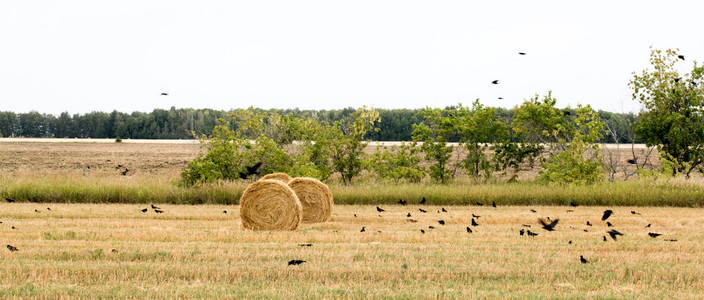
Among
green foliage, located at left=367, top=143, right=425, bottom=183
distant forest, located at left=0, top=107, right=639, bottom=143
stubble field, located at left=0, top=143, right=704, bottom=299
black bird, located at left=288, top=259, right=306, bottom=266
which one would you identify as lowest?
stubble field, located at left=0, top=143, right=704, bottom=299

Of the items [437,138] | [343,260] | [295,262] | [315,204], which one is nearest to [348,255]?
[343,260]

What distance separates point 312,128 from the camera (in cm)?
2400

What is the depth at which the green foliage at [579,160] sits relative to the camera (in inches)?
886

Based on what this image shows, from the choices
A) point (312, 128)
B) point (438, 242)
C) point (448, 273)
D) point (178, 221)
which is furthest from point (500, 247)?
point (312, 128)

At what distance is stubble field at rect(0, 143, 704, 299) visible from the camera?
726cm

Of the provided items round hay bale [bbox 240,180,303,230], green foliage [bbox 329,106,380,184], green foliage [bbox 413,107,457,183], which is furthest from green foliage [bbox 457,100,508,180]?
round hay bale [bbox 240,180,303,230]

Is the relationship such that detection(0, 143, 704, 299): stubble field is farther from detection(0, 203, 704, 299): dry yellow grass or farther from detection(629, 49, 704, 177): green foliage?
detection(629, 49, 704, 177): green foliage

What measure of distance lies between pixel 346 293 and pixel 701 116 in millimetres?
23726

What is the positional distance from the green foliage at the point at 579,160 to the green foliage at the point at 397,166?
4597 mm

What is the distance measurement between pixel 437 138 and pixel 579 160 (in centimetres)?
538

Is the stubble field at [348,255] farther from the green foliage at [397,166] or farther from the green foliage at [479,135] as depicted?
the green foliage at [479,135]

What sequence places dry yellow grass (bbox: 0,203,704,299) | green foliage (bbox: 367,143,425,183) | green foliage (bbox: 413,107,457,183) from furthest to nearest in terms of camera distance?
1. green foliage (bbox: 413,107,457,183)
2. green foliage (bbox: 367,143,425,183)
3. dry yellow grass (bbox: 0,203,704,299)

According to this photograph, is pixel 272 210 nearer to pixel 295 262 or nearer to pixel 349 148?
pixel 295 262

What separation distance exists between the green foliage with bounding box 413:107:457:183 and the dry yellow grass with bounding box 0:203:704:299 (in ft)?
32.7
